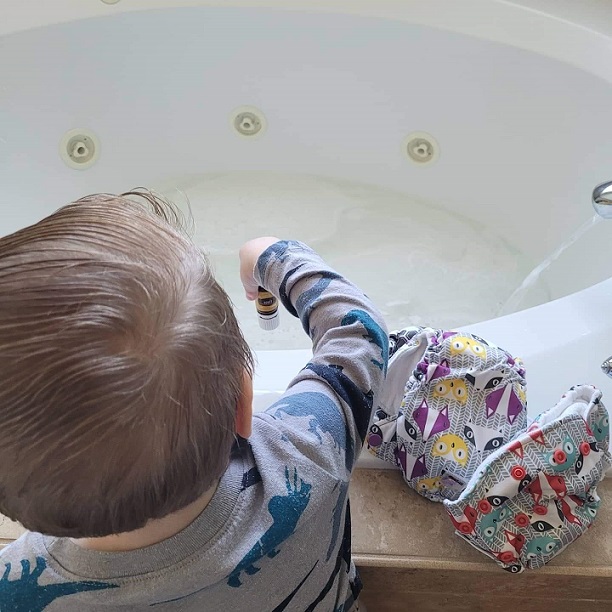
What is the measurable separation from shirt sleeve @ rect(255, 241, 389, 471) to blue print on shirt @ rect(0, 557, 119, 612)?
7.0 inches

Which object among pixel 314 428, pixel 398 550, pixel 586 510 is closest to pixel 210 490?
pixel 314 428

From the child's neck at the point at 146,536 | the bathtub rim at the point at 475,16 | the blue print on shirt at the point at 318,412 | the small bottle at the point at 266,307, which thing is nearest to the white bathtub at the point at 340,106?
the bathtub rim at the point at 475,16

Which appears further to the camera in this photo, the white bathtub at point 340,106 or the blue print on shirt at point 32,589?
the white bathtub at point 340,106

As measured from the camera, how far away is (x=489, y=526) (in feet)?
2.07

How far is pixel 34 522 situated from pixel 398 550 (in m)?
0.39

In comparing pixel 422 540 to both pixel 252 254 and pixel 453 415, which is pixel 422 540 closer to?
pixel 453 415

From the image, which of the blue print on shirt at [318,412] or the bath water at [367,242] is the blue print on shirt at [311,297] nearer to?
the blue print on shirt at [318,412]

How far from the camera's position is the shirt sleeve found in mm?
521

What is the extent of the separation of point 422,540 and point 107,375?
17.3 inches

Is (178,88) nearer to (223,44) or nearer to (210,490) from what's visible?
(223,44)

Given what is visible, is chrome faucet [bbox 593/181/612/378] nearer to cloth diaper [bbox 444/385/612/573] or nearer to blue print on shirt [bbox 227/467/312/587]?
cloth diaper [bbox 444/385/612/573]

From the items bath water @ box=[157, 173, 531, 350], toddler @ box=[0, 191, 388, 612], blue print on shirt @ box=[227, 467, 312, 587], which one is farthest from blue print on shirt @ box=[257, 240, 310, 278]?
bath water @ box=[157, 173, 531, 350]

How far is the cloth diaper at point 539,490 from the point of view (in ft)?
2.03

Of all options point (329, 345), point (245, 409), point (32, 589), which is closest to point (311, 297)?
point (329, 345)
